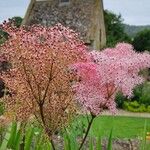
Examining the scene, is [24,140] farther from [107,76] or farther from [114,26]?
[114,26]

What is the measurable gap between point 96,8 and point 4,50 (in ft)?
127

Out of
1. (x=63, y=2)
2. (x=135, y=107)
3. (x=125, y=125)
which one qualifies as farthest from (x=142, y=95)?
(x=63, y=2)

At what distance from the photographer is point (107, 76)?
336 cm

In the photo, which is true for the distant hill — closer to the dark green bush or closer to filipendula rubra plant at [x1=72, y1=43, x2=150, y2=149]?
the dark green bush

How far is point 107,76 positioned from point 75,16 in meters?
37.7

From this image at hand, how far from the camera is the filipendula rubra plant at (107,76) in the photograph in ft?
11.0

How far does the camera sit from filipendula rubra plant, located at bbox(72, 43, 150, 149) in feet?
11.0

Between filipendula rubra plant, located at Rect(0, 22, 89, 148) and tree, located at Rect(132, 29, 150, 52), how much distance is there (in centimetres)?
5304

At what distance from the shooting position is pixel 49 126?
10.9 feet

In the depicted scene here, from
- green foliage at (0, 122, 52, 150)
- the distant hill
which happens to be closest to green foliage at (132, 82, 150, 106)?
green foliage at (0, 122, 52, 150)

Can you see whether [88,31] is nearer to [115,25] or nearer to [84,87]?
[115,25]

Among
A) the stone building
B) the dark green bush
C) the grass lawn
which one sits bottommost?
the dark green bush

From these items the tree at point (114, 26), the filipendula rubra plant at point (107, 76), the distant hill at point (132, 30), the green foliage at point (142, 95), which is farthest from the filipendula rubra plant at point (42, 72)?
the distant hill at point (132, 30)

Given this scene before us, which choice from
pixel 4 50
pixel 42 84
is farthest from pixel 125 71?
pixel 4 50
